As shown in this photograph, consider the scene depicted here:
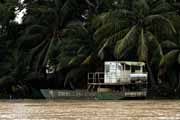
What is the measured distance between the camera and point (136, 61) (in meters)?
38.4

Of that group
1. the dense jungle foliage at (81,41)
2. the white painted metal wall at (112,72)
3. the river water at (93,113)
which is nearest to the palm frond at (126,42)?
the dense jungle foliage at (81,41)

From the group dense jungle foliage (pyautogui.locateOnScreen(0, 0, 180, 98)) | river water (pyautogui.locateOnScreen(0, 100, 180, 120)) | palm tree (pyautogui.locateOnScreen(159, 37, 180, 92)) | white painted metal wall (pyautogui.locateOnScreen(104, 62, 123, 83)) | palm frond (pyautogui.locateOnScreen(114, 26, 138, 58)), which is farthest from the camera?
dense jungle foliage (pyautogui.locateOnScreen(0, 0, 180, 98))

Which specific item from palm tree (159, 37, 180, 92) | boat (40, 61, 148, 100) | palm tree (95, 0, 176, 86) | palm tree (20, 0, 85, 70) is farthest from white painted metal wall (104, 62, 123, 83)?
palm tree (20, 0, 85, 70)

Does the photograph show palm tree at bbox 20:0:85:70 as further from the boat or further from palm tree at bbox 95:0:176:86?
the boat

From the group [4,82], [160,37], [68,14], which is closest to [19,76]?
[4,82]

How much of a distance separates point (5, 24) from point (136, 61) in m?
14.1

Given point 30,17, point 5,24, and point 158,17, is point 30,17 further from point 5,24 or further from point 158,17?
point 158,17

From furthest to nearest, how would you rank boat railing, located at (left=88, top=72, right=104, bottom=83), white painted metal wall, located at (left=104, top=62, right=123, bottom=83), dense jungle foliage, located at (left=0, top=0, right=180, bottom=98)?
boat railing, located at (left=88, top=72, right=104, bottom=83)
dense jungle foliage, located at (left=0, top=0, right=180, bottom=98)
white painted metal wall, located at (left=104, top=62, right=123, bottom=83)

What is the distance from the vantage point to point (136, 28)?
120ft

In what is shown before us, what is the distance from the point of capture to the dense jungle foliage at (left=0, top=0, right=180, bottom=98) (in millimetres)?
36469

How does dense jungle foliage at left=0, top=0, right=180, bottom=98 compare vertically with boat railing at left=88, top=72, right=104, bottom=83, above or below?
above

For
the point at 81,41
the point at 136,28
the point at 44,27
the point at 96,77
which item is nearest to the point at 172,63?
the point at 136,28

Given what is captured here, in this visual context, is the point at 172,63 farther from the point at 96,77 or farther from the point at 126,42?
the point at 96,77

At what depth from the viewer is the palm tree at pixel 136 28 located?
35781mm
